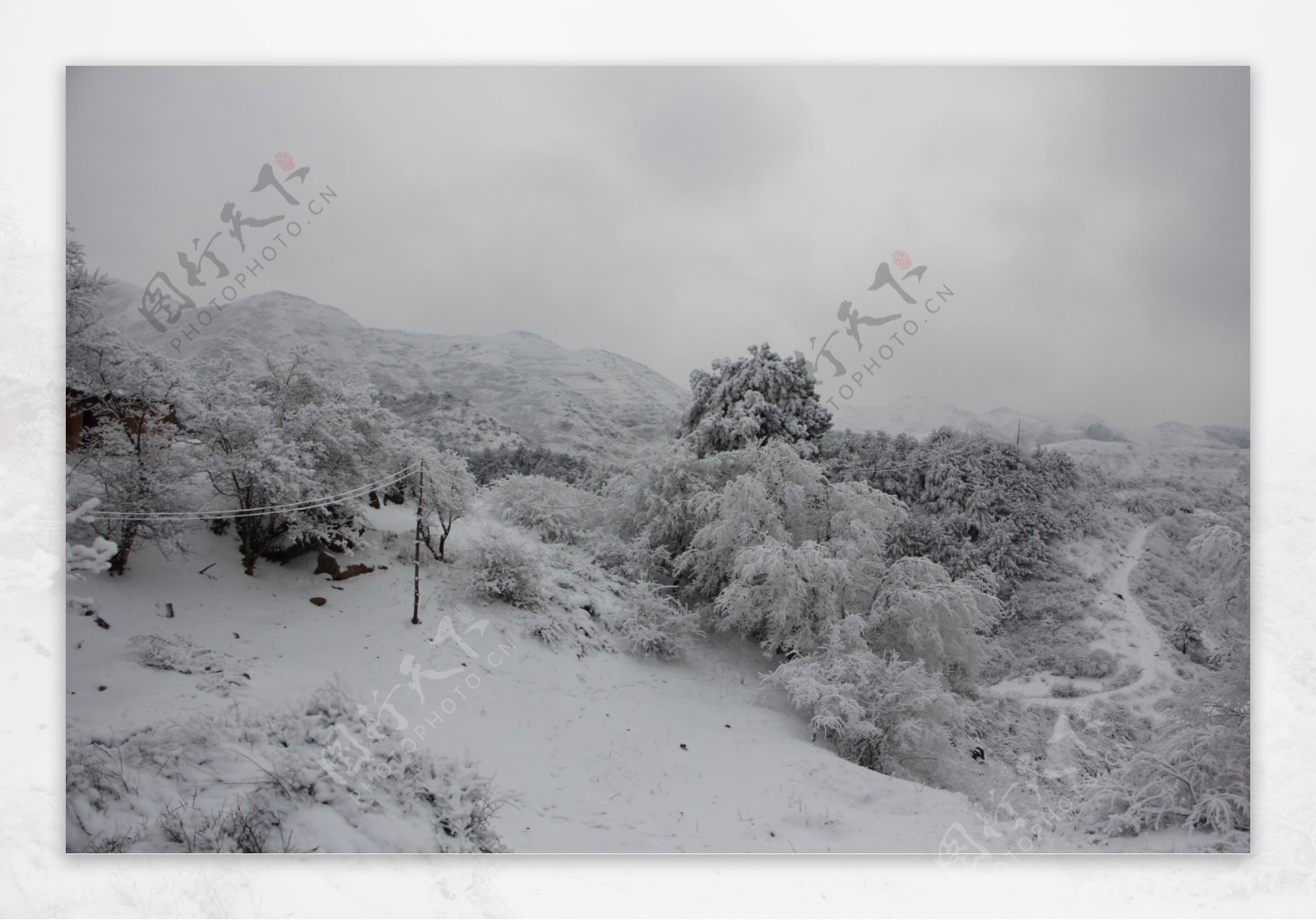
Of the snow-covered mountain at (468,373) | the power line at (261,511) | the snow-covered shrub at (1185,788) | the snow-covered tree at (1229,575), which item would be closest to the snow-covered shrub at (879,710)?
the snow-covered shrub at (1185,788)

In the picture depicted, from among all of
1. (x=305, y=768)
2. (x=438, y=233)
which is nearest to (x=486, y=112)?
(x=438, y=233)

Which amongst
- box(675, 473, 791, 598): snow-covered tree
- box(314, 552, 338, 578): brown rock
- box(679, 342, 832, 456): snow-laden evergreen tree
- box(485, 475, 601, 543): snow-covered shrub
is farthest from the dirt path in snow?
box(314, 552, 338, 578): brown rock

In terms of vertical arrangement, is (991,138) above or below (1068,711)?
above

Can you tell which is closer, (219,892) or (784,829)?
(219,892)

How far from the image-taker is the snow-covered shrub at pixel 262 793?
3588 mm

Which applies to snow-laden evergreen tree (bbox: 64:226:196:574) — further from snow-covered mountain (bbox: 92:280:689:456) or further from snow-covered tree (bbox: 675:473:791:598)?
snow-covered tree (bbox: 675:473:791:598)

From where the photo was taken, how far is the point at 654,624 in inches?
284

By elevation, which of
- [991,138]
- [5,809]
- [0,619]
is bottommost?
[5,809]

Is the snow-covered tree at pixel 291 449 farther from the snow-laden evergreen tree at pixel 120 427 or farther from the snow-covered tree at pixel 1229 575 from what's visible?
the snow-covered tree at pixel 1229 575

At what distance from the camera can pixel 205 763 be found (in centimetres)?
361

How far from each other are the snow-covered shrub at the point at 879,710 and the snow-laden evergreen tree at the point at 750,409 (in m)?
3.16

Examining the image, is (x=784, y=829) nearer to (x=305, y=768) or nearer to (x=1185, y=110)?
(x=305, y=768)

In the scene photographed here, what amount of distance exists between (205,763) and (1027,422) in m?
7.19

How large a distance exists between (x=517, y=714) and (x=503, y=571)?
83.5 inches
